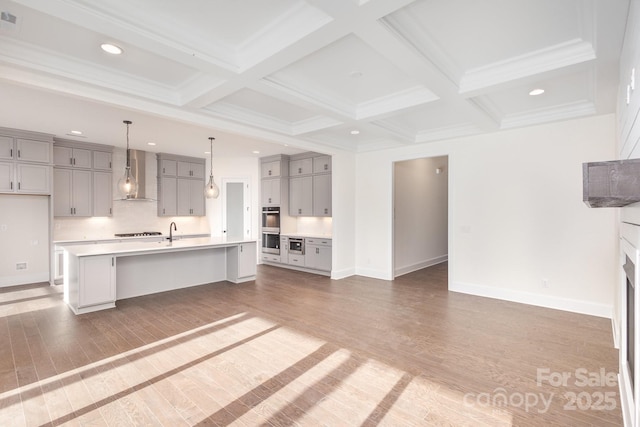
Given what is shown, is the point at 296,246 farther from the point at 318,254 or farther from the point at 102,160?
the point at 102,160

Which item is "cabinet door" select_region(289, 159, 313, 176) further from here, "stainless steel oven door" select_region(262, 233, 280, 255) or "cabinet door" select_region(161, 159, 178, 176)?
"cabinet door" select_region(161, 159, 178, 176)

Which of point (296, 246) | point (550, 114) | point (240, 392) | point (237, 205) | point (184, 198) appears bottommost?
point (240, 392)

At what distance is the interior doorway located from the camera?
27.8ft

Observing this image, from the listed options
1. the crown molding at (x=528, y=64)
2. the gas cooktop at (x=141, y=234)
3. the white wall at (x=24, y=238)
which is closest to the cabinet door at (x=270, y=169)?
the gas cooktop at (x=141, y=234)

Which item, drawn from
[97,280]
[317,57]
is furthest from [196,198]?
[317,57]

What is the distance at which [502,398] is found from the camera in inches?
91.1

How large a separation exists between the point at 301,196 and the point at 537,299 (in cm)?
491

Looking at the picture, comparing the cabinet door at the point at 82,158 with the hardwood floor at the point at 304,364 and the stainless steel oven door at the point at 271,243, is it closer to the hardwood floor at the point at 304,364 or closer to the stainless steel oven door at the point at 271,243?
the hardwood floor at the point at 304,364

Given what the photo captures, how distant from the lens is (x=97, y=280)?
4176mm

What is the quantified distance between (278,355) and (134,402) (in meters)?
1.20

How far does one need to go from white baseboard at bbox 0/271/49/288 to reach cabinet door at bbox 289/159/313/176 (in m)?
5.33

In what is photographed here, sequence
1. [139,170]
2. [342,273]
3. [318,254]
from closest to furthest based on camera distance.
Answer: [342,273], [318,254], [139,170]

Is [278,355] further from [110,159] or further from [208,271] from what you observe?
[110,159]

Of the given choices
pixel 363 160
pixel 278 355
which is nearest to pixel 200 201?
pixel 363 160
